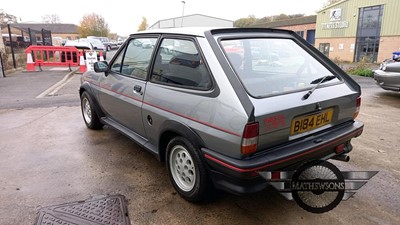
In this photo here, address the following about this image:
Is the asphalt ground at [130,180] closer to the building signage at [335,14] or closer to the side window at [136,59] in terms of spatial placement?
the side window at [136,59]

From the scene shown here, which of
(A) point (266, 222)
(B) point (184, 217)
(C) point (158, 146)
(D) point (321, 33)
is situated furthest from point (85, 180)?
(D) point (321, 33)

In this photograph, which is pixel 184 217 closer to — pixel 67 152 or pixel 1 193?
pixel 1 193

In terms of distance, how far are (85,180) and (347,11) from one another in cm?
2959

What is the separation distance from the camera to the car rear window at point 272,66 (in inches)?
102

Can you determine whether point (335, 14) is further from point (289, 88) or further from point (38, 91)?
point (289, 88)

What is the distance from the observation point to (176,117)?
2.78m

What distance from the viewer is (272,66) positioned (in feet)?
9.99

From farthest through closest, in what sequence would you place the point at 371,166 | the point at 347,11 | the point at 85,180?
the point at 347,11, the point at 371,166, the point at 85,180

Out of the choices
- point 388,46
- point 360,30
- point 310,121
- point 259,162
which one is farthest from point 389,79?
point 360,30

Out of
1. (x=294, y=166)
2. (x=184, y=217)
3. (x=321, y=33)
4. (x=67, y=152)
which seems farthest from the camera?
(x=321, y=33)

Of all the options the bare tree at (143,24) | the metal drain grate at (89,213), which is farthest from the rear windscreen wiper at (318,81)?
the bare tree at (143,24)

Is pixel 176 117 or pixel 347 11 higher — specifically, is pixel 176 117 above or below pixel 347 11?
below

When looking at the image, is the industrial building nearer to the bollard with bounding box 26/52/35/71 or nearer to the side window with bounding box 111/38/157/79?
the bollard with bounding box 26/52/35/71

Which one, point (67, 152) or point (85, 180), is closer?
point (85, 180)
